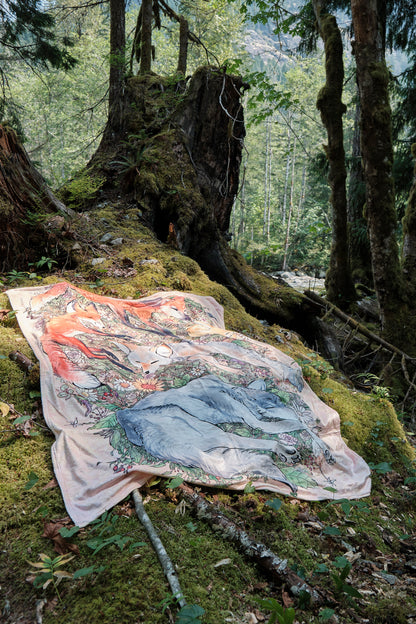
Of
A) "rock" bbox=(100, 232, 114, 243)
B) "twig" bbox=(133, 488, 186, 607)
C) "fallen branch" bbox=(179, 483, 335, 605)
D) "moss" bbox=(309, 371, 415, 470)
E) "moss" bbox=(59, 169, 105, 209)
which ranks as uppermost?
"moss" bbox=(59, 169, 105, 209)

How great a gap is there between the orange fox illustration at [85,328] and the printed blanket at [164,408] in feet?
0.03

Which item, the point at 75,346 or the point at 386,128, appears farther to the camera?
the point at 386,128

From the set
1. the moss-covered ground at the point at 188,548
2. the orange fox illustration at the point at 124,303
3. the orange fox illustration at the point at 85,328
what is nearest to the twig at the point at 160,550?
the moss-covered ground at the point at 188,548

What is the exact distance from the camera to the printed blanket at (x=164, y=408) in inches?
79.7

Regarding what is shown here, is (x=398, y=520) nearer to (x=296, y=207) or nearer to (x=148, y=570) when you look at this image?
(x=148, y=570)

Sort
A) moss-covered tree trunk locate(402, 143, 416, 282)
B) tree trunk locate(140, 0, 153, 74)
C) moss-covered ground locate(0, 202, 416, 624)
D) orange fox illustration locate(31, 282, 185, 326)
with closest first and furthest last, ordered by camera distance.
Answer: moss-covered ground locate(0, 202, 416, 624), orange fox illustration locate(31, 282, 185, 326), moss-covered tree trunk locate(402, 143, 416, 282), tree trunk locate(140, 0, 153, 74)

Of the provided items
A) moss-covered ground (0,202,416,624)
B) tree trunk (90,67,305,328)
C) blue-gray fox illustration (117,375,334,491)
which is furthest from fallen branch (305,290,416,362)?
blue-gray fox illustration (117,375,334,491)

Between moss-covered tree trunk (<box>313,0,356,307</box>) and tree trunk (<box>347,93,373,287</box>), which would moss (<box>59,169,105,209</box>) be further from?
tree trunk (<box>347,93,373,287</box>)

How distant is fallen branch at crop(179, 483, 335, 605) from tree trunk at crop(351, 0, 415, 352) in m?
4.33

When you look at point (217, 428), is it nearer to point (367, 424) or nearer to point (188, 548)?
point (188, 548)

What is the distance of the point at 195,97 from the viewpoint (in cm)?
632

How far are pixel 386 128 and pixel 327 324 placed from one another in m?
2.74

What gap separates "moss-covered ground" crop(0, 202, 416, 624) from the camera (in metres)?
1.38

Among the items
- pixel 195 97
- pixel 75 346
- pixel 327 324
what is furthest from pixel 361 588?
pixel 195 97
